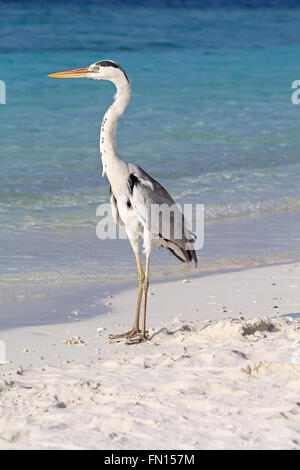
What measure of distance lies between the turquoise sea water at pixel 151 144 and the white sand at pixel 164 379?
1.12 meters

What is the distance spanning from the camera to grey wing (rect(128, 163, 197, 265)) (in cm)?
590

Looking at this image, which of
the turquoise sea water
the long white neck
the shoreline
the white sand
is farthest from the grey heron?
the turquoise sea water

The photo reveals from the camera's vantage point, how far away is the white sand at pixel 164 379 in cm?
413

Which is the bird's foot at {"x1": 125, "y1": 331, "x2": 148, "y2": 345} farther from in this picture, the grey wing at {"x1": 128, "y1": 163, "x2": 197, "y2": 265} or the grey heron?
the grey wing at {"x1": 128, "y1": 163, "x2": 197, "y2": 265}

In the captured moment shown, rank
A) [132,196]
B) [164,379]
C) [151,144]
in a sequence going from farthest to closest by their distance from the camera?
[151,144]
[132,196]
[164,379]

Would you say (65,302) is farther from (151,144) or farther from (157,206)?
(151,144)

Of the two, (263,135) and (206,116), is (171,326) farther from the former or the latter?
(206,116)

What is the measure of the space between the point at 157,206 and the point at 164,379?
149 cm

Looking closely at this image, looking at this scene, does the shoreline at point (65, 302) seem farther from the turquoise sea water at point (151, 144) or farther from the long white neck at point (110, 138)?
the long white neck at point (110, 138)

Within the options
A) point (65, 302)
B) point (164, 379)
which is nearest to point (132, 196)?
point (65, 302)

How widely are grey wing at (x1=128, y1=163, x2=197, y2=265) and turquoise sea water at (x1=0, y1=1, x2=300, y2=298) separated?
1390 mm

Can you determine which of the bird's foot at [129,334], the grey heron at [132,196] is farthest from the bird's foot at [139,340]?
the bird's foot at [129,334]

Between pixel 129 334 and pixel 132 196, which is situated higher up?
pixel 132 196

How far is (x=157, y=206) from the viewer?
5.94 m
